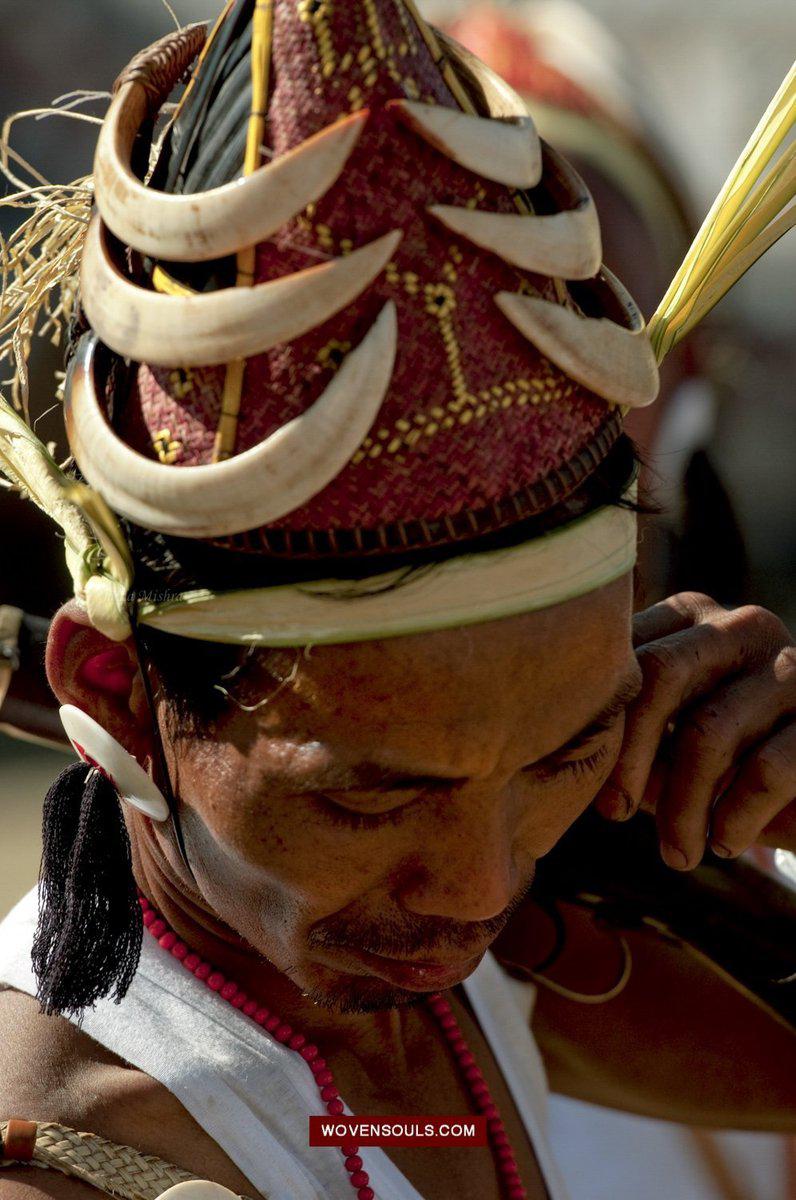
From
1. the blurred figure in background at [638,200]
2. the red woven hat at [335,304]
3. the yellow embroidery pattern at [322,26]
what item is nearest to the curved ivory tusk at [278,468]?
the red woven hat at [335,304]

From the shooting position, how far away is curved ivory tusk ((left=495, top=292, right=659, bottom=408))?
4.87ft

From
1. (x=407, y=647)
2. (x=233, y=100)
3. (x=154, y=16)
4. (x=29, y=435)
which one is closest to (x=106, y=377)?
(x=29, y=435)

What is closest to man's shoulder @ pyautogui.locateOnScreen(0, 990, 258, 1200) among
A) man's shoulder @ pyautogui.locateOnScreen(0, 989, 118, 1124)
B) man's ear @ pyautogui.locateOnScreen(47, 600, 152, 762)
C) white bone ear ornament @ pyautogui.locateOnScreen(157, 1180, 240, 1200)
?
man's shoulder @ pyautogui.locateOnScreen(0, 989, 118, 1124)

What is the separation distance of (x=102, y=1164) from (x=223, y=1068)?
24cm

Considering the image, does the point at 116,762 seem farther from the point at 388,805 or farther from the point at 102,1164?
the point at 102,1164

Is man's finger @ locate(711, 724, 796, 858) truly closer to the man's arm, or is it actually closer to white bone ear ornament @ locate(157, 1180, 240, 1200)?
the man's arm

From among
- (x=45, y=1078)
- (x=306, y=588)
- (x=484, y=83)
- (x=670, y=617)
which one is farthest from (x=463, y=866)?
(x=484, y=83)

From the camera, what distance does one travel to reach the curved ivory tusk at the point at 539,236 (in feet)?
4.71

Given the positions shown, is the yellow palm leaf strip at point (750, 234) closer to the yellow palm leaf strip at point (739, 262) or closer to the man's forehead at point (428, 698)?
the yellow palm leaf strip at point (739, 262)

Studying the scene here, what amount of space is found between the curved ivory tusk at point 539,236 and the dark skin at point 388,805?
1.19ft

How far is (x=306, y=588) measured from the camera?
58.4 inches

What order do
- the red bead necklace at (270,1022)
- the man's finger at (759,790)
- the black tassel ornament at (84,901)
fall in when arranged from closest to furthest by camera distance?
1. the black tassel ornament at (84,901)
2. the red bead necklace at (270,1022)
3. the man's finger at (759,790)

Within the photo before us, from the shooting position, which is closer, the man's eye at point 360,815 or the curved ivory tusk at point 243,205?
the curved ivory tusk at point 243,205

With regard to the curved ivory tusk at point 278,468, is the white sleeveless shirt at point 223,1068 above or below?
below
